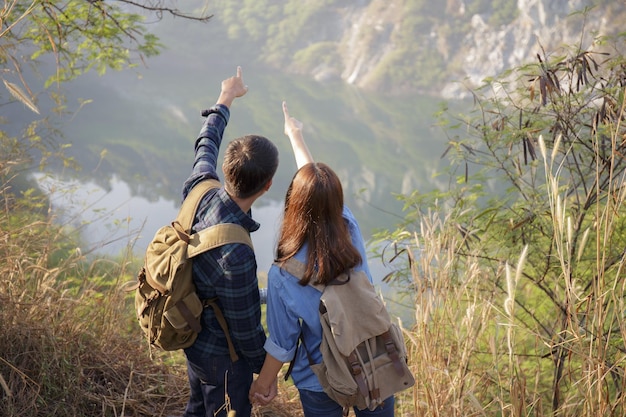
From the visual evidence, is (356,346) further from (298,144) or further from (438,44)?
(438,44)

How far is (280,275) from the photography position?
1430mm

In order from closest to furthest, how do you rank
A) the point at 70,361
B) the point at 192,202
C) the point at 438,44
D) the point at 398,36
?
the point at 192,202
the point at 70,361
the point at 438,44
the point at 398,36

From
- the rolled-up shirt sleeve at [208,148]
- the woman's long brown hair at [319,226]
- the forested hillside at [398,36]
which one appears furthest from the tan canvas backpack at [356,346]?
the forested hillside at [398,36]

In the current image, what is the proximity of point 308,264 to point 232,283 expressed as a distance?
0.20 meters

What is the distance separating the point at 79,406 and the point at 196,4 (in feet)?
128

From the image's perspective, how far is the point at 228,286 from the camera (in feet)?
4.84

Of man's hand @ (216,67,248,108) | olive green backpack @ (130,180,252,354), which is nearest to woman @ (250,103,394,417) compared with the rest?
olive green backpack @ (130,180,252,354)

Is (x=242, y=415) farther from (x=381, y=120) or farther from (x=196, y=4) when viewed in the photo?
(x=196, y=4)

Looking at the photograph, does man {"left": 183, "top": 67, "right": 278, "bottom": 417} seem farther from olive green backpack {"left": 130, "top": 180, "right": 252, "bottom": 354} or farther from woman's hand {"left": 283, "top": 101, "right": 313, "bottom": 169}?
woman's hand {"left": 283, "top": 101, "right": 313, "bottom": 169}

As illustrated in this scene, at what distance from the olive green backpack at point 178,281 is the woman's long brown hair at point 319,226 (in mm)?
147

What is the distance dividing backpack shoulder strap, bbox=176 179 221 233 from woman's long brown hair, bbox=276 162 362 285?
0.89 ft

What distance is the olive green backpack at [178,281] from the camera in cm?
147

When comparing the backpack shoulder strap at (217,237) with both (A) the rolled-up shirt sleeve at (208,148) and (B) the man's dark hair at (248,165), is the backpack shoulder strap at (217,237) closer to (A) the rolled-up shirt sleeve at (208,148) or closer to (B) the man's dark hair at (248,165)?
(B) the man's dark hair at (248,165)

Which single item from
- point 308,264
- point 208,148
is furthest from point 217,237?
point 208,148
